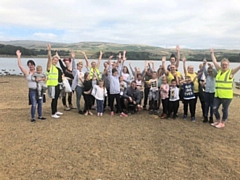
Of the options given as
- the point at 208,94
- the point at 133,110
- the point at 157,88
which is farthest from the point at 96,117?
the point at 208,94

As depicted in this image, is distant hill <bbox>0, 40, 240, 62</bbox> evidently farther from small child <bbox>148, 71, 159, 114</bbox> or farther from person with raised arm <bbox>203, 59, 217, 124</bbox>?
person with raised arm <bbox>203, 59, 217, 124</bbox>

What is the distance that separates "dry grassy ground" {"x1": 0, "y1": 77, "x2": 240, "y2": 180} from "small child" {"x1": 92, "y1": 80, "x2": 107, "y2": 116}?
0.56m

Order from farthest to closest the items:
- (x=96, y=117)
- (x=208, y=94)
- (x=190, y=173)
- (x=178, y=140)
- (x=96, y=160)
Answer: (x=96, y=117) < (x=208, y=94) < (x=178, y=140) < (x=96, y=160) < (x=190, y=173)

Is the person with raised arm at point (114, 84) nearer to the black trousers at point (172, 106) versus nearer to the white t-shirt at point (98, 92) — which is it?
the white t-shirt at point (98, 92)

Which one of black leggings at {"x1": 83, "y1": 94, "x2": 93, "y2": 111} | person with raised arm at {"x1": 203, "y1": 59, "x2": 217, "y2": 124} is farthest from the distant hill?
person with raised arm at {"x1": 203, "y1": 59, "x2": 217, "y2": 124}

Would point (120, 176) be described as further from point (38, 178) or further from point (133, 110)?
point (133, 110)

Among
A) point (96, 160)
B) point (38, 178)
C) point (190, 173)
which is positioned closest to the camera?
point (38, 178)

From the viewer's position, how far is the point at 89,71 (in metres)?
9.32

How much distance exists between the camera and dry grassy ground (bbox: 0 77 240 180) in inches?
177

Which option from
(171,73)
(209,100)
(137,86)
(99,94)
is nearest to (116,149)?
(99,94)

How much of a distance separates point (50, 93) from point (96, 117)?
171 centimetres

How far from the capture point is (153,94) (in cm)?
912

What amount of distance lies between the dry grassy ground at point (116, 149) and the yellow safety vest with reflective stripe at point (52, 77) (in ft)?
3.85

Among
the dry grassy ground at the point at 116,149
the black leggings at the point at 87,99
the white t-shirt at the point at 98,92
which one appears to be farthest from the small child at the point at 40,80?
the white t-shirt at the point at 98,92
